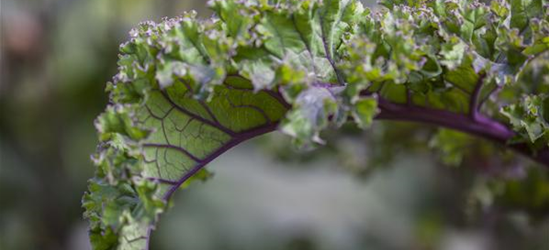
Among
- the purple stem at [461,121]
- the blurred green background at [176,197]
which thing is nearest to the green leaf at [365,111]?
the purple stem at [461,121]

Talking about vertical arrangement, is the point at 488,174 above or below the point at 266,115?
below

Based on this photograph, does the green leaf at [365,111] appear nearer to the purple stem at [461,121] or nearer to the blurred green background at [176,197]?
the purple stem at [461,121]

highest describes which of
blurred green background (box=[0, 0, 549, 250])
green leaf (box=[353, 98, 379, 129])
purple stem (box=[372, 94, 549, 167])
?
green leaf (box=[353, 98, 379, 129])

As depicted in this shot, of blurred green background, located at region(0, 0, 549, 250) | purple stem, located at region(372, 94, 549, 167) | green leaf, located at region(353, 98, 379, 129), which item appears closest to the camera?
green leaf, located at region(353, 98, 379, 129)

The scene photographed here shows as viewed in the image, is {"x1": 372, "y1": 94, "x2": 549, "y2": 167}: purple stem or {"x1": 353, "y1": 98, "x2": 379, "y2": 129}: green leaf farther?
{"x1": 372, "y1": 94, "x2": 549, "y2": 167}: purple stem

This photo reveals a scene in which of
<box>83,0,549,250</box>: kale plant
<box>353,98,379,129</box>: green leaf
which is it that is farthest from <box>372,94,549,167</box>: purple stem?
<box>353,98,379,129</box>: green leaf

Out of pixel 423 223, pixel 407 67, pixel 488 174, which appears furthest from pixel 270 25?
pixel 423 223

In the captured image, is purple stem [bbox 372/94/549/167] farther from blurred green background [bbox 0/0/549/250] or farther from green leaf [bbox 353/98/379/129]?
blurred green background [bbox 0/0/549/250]

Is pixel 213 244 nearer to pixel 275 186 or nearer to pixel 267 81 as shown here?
pixel 275 186
